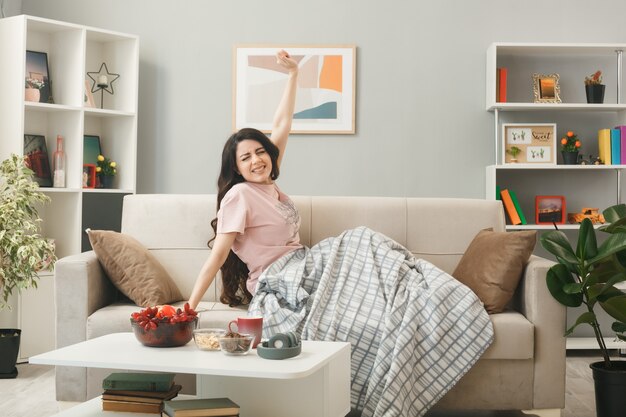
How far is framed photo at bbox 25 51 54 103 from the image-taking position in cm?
436

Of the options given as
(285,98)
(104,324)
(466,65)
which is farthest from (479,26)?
(104,324)

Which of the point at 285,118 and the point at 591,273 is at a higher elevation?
the point at 285,118

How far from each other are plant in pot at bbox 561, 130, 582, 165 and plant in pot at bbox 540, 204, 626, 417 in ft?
5.42

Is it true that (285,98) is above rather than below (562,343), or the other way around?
above

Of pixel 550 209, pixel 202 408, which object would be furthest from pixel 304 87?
pixel 202 408

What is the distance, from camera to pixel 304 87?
15.8 ft

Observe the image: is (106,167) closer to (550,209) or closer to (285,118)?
(285,118)

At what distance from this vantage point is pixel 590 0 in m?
4.75

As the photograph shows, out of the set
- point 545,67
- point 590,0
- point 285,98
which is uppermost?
point 590,0

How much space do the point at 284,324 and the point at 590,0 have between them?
309 centimetres

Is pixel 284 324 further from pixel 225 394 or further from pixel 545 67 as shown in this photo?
pixel 545 67

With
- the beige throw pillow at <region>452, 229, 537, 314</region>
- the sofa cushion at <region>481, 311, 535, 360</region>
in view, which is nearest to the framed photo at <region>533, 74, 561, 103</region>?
the beige throw pillow at <region>452, 229, 537, 314</region>

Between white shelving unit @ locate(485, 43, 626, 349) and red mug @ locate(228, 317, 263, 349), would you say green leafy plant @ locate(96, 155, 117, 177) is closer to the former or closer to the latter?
white shelving unit @ locate(485, 43, 626, 349)

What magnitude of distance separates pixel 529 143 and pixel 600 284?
186 centimetres
